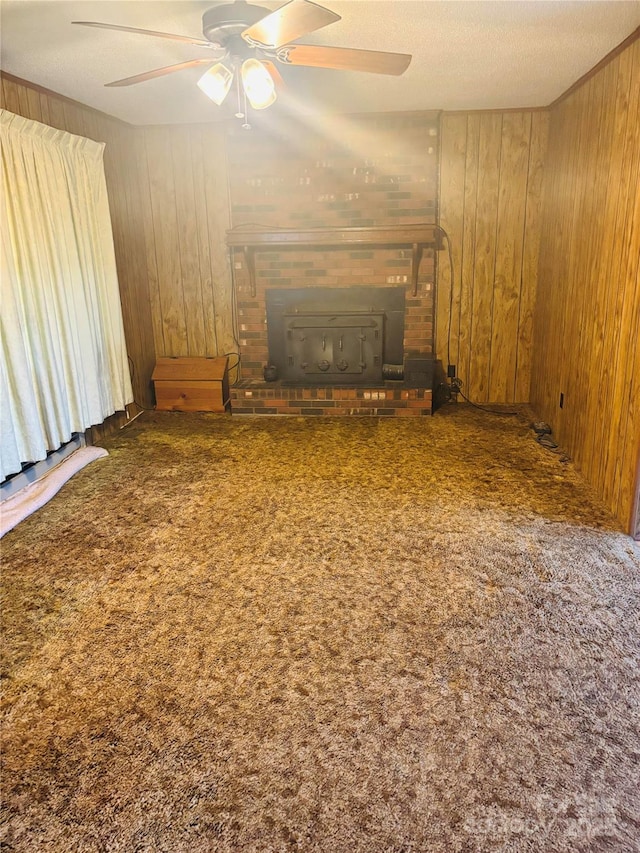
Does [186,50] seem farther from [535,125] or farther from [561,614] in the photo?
[561,614]

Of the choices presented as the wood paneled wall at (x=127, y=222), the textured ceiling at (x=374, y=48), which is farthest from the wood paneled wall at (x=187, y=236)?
the textured ceiling at (x=374, y=48)

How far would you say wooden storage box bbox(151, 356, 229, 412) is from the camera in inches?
191

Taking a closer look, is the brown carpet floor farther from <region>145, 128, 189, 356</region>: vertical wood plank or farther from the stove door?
<region>145, 128, 189, 356</region>: vertical wood plank

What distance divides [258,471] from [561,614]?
189 cm

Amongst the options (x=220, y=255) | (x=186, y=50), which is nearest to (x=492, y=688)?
(x=186, y=50)

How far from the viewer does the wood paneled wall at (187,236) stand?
4.77 m

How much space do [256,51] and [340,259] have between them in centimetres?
242

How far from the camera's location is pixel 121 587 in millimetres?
2352

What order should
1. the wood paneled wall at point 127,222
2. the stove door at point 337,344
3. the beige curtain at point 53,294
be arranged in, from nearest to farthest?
the beige curtain at point 53,294 → the wood paneled wall at point 127,222 → the stove door at point 337,344

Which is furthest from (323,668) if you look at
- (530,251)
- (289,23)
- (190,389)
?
(530,251)

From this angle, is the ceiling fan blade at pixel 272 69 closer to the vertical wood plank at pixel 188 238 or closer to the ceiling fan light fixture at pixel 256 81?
the ceiling fan light fixture at pixel 256 81

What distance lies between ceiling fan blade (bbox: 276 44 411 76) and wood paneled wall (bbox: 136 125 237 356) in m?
2.53

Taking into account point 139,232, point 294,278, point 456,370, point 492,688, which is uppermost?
point 139,232

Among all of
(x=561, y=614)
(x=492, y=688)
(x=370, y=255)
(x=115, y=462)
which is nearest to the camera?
(x=492, y=688)
